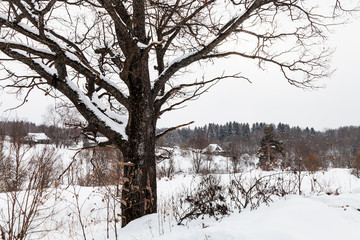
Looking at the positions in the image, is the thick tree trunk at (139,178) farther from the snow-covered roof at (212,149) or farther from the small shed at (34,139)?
the snow-covered roof at (212,149)

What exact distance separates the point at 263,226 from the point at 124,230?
7.06 ft

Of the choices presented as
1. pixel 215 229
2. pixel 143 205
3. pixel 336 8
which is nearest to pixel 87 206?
pixel 143 205

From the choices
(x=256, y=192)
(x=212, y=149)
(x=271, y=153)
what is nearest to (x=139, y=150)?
(x=256, y=192)

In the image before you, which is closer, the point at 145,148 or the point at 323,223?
the point at 323,223

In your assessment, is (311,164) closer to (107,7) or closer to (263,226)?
(263,226)

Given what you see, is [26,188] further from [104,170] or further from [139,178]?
[104,170]

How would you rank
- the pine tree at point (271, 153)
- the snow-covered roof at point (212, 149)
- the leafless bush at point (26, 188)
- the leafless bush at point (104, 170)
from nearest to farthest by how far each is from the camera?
the leafless bush at point (26, 188) → the leafless bush at point (104, 170) → the pine tree at point (271, 153) → the snow-covered roof at point (212, 149)

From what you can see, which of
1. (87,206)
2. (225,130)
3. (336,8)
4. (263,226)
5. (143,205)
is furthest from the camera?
(225,130)

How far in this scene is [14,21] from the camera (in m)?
2.92

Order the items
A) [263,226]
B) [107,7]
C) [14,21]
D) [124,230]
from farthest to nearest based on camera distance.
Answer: [124,230]
[14,21]
[107,7]
[263,226]

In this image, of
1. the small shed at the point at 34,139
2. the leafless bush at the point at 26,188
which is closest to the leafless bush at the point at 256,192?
the leafless bush at the point at 26,188

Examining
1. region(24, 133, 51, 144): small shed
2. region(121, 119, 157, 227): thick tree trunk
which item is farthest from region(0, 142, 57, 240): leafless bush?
region(121, 119, 157, 227): thick tree trunk

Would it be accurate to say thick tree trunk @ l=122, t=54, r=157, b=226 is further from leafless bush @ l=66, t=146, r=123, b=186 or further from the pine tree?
the pine tree

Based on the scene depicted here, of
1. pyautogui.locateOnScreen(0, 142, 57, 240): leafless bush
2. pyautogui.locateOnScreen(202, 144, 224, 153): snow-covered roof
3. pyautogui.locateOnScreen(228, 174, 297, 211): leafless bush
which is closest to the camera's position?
pyautogui.locateOnScreen(0, 142, 57, 240): leafless bush
